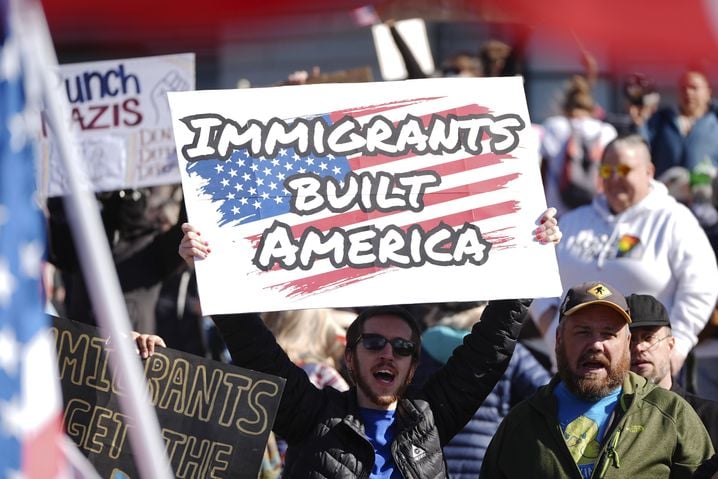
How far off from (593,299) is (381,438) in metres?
0.86

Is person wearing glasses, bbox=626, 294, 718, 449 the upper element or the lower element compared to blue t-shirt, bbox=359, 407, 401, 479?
upper

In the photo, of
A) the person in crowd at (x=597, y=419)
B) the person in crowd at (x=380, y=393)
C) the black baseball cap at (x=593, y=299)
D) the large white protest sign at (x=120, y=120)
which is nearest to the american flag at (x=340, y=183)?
the person in crowd at (x=380, y=393)

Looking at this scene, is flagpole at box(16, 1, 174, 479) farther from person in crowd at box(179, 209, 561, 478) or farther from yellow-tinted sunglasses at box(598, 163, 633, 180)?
yellow-tinted sunglasses at box(598, 163, 633, 180)

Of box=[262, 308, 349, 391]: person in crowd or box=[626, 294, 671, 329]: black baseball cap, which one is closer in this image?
box=[626, 294, 671, 329]: black baseball cap

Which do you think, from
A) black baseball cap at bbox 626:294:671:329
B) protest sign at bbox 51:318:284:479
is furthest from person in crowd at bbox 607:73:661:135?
protest sign at bbox 51:318:284:479

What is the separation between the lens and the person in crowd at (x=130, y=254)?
292 inches

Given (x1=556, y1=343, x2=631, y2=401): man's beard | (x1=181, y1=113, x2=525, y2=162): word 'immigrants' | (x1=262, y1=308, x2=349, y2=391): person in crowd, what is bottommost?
(x1=556, y1=343, x2=631, y2=401): man's beard

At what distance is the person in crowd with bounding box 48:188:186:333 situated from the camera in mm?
7410

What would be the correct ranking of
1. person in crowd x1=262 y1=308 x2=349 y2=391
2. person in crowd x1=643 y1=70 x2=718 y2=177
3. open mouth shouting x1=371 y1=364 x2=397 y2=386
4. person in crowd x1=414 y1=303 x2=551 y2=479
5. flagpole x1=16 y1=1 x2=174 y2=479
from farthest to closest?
person in crowd x1=643 y1=70 x2=718 y2=177 → person in crowd x1=262 y1=308 x2=349 y2=391 → person in crowd x1=414 y1=303 x2=551 y2=479 → open mouth shouting x1=371 y1=364 x2=397 y2=386 → flagpole x1=16 y1=1 x2=174 y2=479

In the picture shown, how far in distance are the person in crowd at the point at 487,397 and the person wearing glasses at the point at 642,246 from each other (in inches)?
25.7

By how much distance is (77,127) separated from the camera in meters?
7.69

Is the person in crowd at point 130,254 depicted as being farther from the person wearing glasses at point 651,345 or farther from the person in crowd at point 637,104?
the person in crowd at point 637,104

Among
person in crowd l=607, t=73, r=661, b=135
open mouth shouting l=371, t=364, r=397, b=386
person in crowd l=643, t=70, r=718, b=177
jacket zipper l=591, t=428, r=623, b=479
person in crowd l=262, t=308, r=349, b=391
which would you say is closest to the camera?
jacket zipper l=591, t=428, r=623, b=479

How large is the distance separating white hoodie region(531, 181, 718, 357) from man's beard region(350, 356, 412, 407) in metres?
2.19
